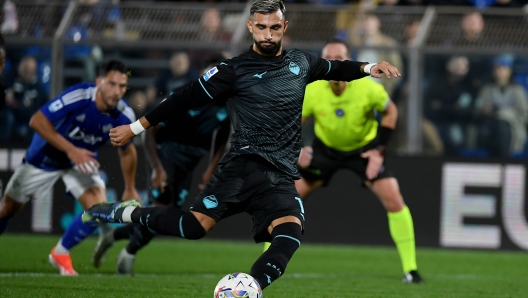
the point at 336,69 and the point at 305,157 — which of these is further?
the point at 305,157

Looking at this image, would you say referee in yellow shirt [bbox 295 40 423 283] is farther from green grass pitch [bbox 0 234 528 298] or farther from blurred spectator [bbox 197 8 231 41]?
blurred spectator [bbox 197 8 231 41]

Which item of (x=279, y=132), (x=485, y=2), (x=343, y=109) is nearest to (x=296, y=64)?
(x=279, y=132)

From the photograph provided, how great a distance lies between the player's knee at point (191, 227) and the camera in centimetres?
630

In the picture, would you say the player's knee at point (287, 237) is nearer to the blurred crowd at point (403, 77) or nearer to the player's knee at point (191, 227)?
the player's knee at point (191, 227)

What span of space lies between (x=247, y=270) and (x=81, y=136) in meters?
2.37

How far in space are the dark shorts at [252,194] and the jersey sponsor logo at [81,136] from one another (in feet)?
8.85

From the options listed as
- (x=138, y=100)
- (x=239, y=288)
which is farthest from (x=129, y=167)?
(x=138, y=100)

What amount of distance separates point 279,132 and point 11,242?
6.66m

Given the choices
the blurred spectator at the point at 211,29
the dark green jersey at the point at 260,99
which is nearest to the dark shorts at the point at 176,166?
the dark green jersey at the point at 260,99

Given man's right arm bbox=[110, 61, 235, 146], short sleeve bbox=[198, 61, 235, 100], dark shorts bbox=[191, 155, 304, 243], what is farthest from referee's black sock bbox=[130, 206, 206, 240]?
short sleeve bbox=[198, 61, 235, 100]

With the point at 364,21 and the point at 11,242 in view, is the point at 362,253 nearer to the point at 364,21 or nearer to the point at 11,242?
the point at 364,21

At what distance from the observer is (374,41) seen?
13336 mm

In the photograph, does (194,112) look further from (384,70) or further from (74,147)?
(384,70)

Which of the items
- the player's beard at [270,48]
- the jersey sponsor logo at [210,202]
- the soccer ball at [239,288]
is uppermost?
the player's beard at [270,48]
